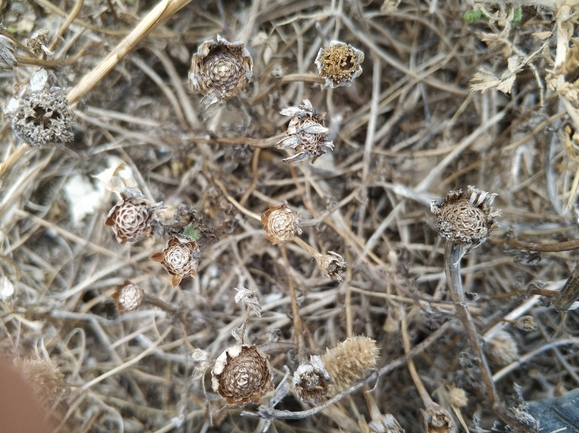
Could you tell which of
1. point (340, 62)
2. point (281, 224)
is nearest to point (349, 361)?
point (281, 224)

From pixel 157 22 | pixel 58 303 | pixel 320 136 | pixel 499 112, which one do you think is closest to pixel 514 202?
pixel 499 112

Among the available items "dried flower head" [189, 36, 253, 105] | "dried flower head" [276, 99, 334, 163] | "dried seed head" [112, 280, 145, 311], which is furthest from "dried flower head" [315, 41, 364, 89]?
"dried seed head" [112, 280, 145, 311]

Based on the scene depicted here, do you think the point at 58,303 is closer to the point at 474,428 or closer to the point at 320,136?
the point at 320,136

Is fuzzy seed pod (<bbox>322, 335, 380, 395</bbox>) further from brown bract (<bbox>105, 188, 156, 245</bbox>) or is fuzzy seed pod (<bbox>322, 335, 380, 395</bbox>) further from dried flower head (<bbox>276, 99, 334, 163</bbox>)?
brown bract (<bbox>105, 188, 156, 245</bbox>)

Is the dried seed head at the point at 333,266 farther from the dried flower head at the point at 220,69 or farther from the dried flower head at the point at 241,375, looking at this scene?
the dried flower head at the point at 220,69

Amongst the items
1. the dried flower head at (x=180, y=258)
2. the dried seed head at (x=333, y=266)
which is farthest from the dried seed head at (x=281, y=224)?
the dried flower head at (x=180, y=258)

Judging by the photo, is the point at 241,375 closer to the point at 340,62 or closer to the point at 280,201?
the point at 280,201

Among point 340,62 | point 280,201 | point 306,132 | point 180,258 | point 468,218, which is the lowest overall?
→ point 280,201

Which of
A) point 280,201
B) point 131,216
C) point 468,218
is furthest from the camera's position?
point 280,201
